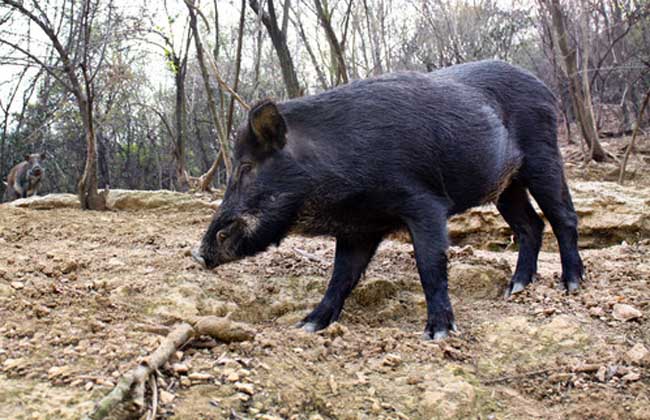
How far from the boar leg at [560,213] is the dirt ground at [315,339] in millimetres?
174

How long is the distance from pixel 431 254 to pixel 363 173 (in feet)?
1.82

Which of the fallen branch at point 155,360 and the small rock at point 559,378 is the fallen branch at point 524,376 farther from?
the fallen branch at point 155,360

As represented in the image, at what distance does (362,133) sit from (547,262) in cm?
263

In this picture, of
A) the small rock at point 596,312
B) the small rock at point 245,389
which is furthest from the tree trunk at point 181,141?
the small rock at point 245,389

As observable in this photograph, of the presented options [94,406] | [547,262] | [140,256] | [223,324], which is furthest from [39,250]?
[547,262]

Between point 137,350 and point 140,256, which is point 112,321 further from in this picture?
point 140,256

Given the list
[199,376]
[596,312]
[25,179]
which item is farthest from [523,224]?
[25,179]

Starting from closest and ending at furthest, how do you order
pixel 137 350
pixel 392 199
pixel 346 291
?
pixel 137 350
pixel 392 199
pixel 346 291

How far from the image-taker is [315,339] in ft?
9.55

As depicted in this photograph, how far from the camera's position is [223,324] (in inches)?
103

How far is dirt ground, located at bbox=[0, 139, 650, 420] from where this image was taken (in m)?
2.17

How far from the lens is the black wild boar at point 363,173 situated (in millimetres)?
3404

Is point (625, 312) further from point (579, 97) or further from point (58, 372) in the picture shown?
point (579, 97)

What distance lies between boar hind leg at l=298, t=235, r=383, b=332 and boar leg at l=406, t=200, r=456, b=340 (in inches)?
20.7
